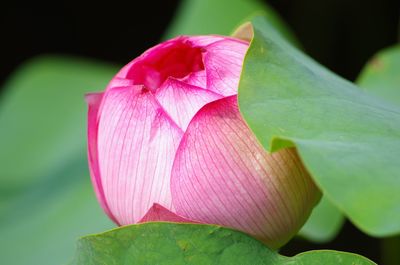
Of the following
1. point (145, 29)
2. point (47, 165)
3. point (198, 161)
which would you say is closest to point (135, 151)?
point (198, 161)

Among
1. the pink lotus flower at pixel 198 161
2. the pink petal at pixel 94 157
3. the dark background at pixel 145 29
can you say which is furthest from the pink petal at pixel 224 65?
the dark background at pixel 145 29

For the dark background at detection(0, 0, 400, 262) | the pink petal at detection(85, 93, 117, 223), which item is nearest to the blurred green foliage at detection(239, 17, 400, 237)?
the pink petal at detection(85, 93, 117, 223)

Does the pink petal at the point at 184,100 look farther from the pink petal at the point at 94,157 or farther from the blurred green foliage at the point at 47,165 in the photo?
the blurred green foliage at the point at 47,165

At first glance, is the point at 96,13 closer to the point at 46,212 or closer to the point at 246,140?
the point at 46,212

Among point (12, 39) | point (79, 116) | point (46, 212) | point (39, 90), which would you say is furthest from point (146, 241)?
point (12, 39)

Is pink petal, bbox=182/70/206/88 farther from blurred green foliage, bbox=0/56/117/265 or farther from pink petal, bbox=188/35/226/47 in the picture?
blurred green foliage, bbox=0/56/117/265

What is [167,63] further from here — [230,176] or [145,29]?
[145,29]
